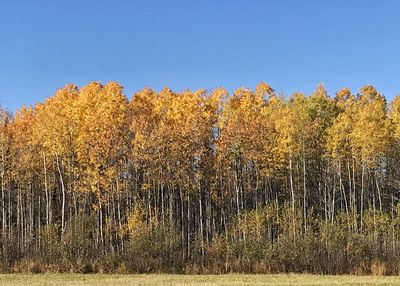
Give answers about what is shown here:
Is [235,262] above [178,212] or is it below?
below

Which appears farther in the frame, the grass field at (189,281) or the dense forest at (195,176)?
the dense forest at (195,176)

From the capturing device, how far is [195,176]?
50.4 metres

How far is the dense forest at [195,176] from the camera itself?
39906 mm

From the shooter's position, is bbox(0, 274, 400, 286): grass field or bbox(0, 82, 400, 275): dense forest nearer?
bbox(0, 274, 400, 286): grass field

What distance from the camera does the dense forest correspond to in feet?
131

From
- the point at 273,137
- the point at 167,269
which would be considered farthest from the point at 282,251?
the point at 273,137

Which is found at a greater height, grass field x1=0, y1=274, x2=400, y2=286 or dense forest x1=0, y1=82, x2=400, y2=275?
dense forest x1=0, y1=82, x2=400, y2=275

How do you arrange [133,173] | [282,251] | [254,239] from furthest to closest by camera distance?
[133,173]
[254,239]
[282,251]

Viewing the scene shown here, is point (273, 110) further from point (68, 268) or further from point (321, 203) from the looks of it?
point (68, 268)

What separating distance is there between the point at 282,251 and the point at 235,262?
380 cm

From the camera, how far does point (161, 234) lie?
40750 mm

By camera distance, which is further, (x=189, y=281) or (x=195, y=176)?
(x=195, y=176)

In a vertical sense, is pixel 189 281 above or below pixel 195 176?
below

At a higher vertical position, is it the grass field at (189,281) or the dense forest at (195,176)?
the dense forest at (195,176)
